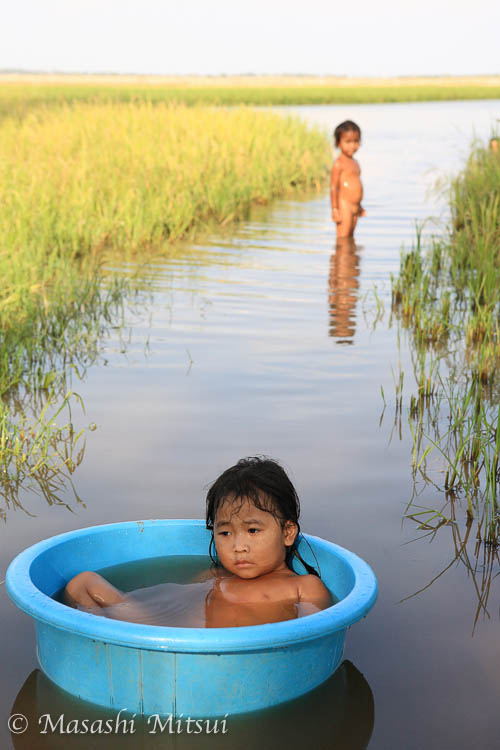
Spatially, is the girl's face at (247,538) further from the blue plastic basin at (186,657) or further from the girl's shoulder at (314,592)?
the blue plastic basin at (186,657)

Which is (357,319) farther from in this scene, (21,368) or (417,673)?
(417,673)

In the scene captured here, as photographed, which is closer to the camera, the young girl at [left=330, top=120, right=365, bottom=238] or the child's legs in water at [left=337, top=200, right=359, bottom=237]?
the young girl at [left=330, top=120, right=365, bottom=238]

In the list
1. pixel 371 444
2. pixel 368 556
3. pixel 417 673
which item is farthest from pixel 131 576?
pixel 371 444

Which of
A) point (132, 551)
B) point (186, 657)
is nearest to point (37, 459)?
point (132, 551)

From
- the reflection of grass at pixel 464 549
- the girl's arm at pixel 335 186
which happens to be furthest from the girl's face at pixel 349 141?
the reflection of grass at pixel 464 549

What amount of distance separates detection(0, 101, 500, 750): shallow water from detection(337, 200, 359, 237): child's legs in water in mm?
1365

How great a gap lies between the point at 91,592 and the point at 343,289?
18.8 ft

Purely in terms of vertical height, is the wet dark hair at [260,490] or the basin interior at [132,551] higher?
the wet dark hair at [260,490]

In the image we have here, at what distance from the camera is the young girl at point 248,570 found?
2816mm

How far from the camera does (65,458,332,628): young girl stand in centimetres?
282

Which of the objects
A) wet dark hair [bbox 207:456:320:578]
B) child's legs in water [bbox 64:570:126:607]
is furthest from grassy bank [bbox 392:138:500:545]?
child's legs in water [bbox 64:570:126:607]

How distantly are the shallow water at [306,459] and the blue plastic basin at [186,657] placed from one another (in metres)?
0.07

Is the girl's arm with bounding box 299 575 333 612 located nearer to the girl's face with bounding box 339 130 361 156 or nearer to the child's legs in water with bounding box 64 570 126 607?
the child's legs in water with bounding box 64 570 126 607

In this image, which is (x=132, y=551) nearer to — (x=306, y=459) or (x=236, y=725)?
(x=236, y=725)
